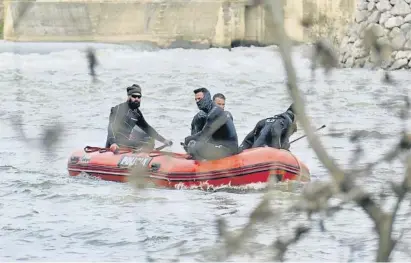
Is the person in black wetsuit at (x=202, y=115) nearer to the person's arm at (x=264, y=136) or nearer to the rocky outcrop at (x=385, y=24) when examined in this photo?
the person's arm at (x=264, y=136)

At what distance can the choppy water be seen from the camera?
823 cm

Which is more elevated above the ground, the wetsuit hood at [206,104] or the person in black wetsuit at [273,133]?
the wetsuit hood at [206,104]

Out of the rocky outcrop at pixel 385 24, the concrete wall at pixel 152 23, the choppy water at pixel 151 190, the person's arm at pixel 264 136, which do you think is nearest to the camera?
the choppy water at pixel 151 190

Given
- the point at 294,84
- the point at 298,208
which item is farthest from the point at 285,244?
the point at 294,84

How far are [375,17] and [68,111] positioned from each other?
1254 cm

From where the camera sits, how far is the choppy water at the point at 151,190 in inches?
324

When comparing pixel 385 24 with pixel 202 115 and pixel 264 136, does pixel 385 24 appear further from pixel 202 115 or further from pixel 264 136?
pixel 202 115

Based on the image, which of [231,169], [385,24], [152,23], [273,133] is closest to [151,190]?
[231,169]

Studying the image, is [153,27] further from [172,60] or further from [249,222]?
[249,222]

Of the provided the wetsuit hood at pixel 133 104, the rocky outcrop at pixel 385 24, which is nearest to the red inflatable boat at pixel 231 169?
the wetsuit hood at pixel 133 104

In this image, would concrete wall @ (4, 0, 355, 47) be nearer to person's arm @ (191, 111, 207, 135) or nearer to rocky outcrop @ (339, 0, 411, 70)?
rocky outcrop @ (339, 0, 411, 70)

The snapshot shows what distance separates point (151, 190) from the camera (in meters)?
11.0

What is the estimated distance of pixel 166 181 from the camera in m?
11.9

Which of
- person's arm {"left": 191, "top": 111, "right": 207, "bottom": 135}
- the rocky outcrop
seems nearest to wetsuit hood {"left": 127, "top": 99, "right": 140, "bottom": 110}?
person's arm {"left": 191, "top": 111, "right": 207, "bottom": 135}
